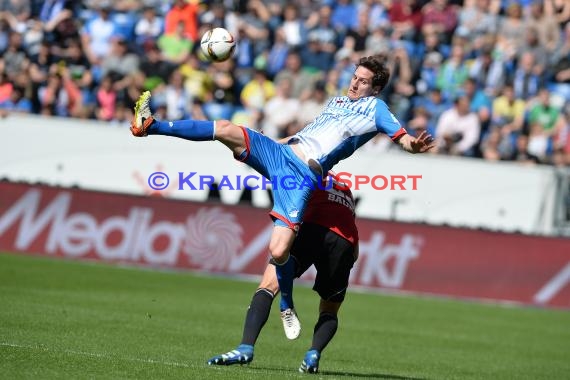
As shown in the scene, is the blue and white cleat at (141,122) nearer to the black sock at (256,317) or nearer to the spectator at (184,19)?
the black sock at (256,317)

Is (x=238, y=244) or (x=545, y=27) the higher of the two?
(x=545, y=27)

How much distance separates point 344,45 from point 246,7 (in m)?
2.52

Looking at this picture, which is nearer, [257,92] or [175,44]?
[257,92]

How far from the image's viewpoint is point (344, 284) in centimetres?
1014

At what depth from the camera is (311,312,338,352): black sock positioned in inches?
396

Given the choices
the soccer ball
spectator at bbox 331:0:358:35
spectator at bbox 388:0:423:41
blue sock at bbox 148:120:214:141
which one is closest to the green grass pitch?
blue sock at bbox 148:120:214:141

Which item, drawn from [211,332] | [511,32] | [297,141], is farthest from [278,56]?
[297,141]

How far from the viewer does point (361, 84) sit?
399 inches

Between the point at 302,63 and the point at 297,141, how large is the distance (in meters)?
14.9

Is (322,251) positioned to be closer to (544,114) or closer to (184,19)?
(544,114)

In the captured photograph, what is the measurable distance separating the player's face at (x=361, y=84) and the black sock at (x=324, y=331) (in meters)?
2.01

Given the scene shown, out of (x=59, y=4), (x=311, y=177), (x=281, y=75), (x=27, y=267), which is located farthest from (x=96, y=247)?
(x=311, y=177)

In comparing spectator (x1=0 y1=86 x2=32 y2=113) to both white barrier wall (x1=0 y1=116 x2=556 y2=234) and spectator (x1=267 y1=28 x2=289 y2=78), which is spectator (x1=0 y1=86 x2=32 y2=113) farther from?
spectator (x1=267 y1=28 x2=289 y2=78)

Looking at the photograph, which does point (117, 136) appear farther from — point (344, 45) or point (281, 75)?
point (344, 45)
